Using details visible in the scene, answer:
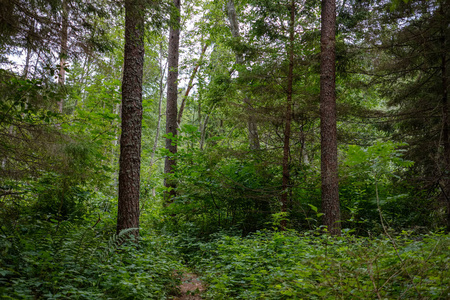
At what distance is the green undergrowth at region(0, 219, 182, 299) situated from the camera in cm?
321

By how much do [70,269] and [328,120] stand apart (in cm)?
637

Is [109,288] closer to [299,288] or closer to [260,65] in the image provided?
[299,288]

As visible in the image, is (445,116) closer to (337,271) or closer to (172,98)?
(337,271)

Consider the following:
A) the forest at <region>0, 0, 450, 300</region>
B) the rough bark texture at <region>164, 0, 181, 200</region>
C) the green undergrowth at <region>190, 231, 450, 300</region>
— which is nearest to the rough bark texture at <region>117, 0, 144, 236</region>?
the forest at <region>0, 0, 450, 300</region>

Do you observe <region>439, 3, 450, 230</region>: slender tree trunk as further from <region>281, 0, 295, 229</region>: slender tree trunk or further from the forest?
<region>281, 0, 295, 229</region>: slender tree trunk

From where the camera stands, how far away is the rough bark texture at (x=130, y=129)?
582 cm

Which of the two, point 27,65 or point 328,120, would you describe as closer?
point 27,65

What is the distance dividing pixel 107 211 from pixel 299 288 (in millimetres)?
6204

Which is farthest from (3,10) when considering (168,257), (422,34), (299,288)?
(422,34)

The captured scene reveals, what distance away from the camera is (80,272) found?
381cm

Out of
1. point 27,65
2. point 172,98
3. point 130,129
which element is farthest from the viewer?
point 172,98

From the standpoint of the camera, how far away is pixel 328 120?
737 cm

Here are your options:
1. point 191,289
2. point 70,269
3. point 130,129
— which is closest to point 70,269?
point 70,269

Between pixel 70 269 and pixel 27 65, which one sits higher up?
pixel 27 65
